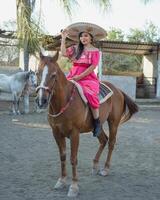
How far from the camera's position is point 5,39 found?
19.5 m

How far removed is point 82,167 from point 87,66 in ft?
5.58

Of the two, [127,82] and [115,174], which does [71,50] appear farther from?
[127,82]

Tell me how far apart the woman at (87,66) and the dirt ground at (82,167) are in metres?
0.80

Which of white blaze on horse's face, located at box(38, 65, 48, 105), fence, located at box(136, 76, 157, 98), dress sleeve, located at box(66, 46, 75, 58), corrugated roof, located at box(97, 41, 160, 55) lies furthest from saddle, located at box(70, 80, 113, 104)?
fence, located at box(136, 76, 157, 98)

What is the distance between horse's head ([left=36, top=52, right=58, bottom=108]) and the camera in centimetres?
441

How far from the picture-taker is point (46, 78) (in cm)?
449

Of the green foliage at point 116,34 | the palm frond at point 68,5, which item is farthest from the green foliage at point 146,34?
the palm frond at point 68,5

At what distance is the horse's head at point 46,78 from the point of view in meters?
4.41

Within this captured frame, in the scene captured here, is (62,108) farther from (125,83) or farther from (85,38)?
(125,83)

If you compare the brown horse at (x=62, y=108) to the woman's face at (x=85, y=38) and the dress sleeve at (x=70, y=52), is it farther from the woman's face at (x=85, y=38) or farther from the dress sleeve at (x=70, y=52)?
the woman's face at (x=85, y=38)

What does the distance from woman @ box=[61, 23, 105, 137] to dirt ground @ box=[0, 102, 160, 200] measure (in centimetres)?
80

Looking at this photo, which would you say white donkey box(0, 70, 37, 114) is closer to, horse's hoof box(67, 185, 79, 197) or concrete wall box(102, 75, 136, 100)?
concrete wall box(102, 75, 136, 100)

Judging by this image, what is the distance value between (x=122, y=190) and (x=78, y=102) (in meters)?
1.17

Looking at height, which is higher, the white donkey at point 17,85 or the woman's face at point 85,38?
the woman's face at point 85,38
